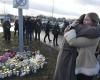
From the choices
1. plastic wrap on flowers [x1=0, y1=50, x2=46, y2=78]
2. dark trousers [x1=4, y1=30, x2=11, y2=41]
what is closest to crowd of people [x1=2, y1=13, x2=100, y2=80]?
plastic wrap on flowers [x1=0, y1=50, x2=46, y2=78]

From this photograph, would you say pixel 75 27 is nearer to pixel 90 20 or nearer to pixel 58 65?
pixel 90 20

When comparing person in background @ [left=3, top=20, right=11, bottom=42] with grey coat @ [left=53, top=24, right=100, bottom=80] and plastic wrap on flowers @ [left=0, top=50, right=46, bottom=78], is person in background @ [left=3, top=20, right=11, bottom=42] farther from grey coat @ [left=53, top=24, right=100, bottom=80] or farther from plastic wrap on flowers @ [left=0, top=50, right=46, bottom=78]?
grey coat @ [left=53, top=24, right=100, bottom=80]

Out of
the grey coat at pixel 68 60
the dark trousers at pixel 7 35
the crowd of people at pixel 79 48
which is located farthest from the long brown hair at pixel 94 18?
the dark trousers at pixel 7 35

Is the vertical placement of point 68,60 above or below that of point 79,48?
below

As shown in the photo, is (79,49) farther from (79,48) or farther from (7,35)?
(7,35)

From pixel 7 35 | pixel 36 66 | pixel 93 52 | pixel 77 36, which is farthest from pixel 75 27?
pixel 7 35

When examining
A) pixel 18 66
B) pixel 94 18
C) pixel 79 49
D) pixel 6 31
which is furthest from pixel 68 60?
pixel 6 31

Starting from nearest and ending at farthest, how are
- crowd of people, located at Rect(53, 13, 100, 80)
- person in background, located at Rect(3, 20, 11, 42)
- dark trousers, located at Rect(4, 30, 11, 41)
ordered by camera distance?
1. crowd of people, located at Rect(53, 13, 100, 80)
2. dark trousers, located at Rect(4, 30, 11, 41)
3. person in background, located at Rect(3, 20, 11, 42)

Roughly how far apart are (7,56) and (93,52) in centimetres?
813

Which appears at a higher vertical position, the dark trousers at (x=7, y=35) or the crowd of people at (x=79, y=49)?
the crowd of people at (x=79, y=49)

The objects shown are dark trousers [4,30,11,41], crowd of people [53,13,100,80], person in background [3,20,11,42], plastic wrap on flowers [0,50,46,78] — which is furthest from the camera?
person in background [3,20,11,42]

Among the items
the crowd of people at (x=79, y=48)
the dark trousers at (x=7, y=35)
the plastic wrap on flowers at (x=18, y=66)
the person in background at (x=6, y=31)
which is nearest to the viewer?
the crowd of people at (x=79, y=48)

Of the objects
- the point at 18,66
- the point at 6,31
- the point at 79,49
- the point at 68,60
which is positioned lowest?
the point at 6,31

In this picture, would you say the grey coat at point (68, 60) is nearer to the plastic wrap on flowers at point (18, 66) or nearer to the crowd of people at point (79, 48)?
the crowd of people at point (79, 48)
